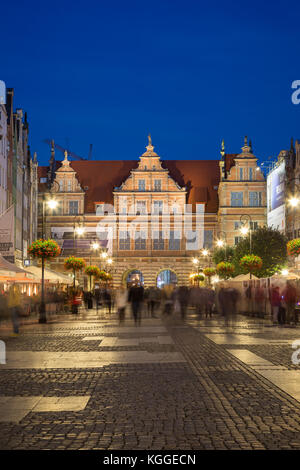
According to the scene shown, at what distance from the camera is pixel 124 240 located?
7031 centimetres

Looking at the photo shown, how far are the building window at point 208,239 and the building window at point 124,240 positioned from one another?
28.0ft

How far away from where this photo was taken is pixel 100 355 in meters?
14.0

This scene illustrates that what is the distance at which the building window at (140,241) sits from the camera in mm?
70062

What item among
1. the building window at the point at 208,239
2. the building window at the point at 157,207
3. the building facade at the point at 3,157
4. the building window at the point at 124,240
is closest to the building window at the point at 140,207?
the building window at the point at 157,207

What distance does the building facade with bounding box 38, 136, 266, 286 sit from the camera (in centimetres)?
6750

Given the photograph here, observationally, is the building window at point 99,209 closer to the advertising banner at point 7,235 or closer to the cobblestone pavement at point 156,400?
the advertising banner at point 7,235

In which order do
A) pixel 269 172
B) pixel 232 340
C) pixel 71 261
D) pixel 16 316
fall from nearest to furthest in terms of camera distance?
1. pixel 232 340
2. pixel 16 316
3. pixel 71 261
4. pixel 269 172

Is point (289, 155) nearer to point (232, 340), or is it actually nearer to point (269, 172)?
point (269, 172)

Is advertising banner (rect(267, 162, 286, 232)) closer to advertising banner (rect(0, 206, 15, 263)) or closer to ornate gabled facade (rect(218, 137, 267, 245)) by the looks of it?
ornate gabled facade (rect(218, 137, 267, 245))

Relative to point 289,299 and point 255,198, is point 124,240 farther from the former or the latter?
point 289,299

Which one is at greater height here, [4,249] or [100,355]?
Result: [4,249]

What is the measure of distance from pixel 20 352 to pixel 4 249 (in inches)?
500

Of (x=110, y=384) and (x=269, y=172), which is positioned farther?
(x=269, y=172)
